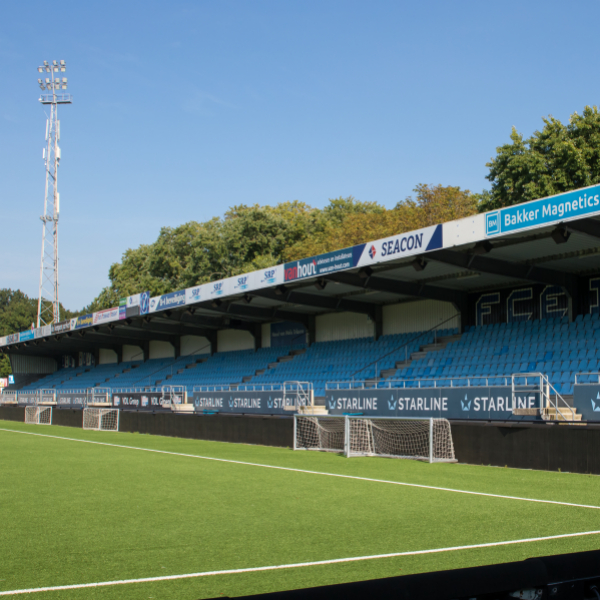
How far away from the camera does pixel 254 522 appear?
7.75 meters

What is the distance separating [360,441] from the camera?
17234mm

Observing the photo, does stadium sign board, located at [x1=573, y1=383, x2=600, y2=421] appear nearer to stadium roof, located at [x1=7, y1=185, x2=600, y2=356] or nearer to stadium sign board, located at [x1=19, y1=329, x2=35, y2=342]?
stadium roof, located at [x1=7, y1=185, x2=600, y2=356]

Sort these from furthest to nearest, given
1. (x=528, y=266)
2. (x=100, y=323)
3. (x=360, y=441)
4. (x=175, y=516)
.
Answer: (x=100, y=323), (x=528, y=266), (x=360, y=441), (x=175, y=516)

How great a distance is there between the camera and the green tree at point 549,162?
30641mm

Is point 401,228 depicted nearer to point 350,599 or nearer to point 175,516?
point 175,516

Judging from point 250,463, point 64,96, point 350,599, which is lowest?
point 250,463

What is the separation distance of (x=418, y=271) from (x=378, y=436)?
24.2ft

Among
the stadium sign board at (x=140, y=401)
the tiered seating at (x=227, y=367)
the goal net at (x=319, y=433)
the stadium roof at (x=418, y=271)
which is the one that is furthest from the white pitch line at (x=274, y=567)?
the tiered seating at (x=227, y=367)

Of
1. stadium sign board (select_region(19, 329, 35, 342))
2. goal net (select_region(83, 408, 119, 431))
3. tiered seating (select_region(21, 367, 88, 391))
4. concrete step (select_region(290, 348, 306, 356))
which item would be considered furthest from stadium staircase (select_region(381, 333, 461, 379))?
tiered seating (select_region(21, 367, 88, 391))

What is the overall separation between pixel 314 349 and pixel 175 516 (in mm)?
24499

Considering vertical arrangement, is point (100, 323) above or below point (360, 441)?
above

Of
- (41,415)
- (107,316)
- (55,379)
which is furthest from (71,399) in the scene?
(55,379)

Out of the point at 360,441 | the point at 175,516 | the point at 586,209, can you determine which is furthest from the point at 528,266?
the point at 175,516

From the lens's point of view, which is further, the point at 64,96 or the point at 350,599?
the point at 64,96
